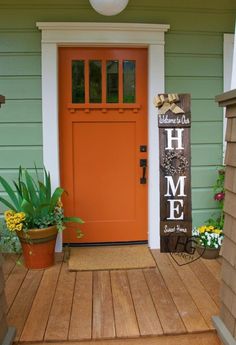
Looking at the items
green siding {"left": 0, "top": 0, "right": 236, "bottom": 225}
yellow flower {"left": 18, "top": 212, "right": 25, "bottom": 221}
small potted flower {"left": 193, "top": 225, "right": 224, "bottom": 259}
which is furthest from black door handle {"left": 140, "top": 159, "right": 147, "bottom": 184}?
yellow flower {"left": 18, "top": 212, "right": 25, "bottom": 221}

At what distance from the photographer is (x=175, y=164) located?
115 inches

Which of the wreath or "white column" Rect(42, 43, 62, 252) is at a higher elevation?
"white column" Rect(42, 43, 62, 252)

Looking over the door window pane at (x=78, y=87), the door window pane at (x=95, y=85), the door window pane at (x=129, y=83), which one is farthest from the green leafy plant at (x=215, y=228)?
the door window pane at (x=78, y=87)

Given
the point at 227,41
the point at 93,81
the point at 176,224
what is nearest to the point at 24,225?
the point at 176,224

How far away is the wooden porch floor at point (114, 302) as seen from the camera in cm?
202

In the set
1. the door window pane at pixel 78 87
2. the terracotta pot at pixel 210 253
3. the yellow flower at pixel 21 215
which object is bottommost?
the terracotta pot at pixel 210 253

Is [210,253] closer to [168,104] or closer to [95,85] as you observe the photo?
[168,104]

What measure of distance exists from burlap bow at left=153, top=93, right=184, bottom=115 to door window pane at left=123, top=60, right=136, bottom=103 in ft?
1.86

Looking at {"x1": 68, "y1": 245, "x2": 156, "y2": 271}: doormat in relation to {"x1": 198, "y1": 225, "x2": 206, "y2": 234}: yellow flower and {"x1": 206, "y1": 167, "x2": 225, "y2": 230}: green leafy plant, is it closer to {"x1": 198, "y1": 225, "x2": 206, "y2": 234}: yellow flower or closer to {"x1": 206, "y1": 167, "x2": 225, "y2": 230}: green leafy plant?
{"x1": 198, "y1": 225, "x2": 206, "y2": 234}: yellow flower

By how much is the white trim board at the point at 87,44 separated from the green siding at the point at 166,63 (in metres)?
0.07

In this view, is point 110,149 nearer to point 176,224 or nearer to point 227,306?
point 176,224

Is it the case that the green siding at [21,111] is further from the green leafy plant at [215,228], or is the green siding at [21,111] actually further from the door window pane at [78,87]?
the green leafy plant at [215,228]

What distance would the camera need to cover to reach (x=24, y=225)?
2.87 metres

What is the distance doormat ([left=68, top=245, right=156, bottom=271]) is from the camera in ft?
9.78
